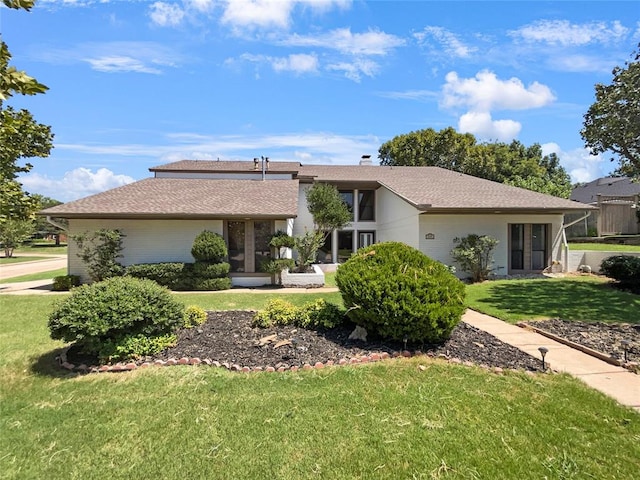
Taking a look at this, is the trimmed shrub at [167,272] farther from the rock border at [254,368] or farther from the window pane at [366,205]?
the window pane at [366,205]

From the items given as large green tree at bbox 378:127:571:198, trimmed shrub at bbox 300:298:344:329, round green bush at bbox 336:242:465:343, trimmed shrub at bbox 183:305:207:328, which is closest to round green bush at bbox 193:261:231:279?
trimmed shrub at bbox 183:305:207:328

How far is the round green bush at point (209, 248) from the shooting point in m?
13.4

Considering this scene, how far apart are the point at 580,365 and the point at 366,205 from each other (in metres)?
16.8

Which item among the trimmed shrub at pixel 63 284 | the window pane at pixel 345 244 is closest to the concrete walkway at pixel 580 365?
the window pane at pixel 345 244

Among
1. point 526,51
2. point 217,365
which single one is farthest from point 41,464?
point 526,51

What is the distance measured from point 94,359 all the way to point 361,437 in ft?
14.1

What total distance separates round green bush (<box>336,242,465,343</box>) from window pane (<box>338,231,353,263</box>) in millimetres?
14863

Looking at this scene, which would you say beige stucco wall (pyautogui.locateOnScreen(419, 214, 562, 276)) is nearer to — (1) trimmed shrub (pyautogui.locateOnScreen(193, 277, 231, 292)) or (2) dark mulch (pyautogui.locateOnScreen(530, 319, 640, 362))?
(2) dark mulch (pyautogui.locateOnScreen(530, 319, 640, 362))

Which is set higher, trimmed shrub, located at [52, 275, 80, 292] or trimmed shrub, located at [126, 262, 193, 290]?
trimmed shrub, located at [126, 262, 193, 290]

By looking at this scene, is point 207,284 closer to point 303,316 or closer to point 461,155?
point 303,316

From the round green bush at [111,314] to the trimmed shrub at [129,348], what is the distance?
6 centimetres

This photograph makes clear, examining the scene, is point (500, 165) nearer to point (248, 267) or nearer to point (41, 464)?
point (248, 267)

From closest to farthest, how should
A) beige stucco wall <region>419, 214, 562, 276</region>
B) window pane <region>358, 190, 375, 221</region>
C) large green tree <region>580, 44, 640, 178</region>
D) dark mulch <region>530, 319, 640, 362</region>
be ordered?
dark mulch <region>530, 319, 640, 362</region>
large green tree <region>580, 44, 640, 178</region>
beige stucco wall <region>419, 214, 562, 276</region>
window pane <region>358, 190, 375, 221</region>

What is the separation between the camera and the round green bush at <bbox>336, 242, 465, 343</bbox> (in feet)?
18.0
